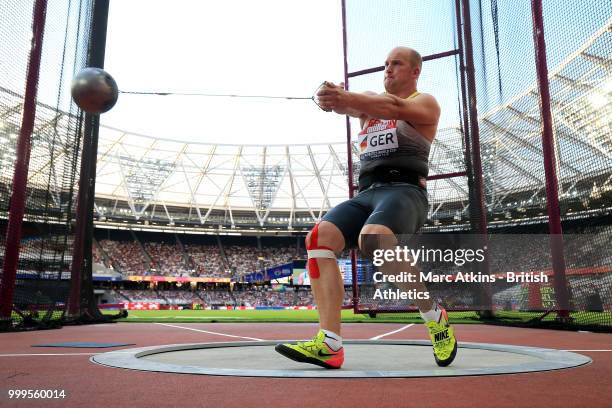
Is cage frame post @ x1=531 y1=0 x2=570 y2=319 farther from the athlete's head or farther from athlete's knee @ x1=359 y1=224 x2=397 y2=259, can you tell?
athlete's knee @ x1=359 y1=224 x2=397 y2=259

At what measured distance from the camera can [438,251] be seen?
415 inches

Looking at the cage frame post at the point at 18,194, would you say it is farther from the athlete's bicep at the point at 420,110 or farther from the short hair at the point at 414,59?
the athlete's bicep at the point at 420,110

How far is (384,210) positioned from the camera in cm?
279

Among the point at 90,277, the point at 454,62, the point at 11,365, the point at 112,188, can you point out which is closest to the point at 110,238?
the point at 112,188

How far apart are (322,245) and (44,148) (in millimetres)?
6181

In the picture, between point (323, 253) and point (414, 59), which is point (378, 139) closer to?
point (414, 59)

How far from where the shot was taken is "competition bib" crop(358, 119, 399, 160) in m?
3.07

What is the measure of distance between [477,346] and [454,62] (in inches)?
265

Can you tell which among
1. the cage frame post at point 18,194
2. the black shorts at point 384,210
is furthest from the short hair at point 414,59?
the cage frame post at point 18,194

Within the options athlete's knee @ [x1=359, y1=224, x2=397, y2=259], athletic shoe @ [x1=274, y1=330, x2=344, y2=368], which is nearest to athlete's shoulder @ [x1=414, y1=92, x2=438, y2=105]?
athlete's knee @ [x1=359, y1=224, x2=397, y2=259]

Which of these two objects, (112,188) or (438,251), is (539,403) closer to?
(438,251)

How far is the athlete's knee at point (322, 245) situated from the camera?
9.52 feet

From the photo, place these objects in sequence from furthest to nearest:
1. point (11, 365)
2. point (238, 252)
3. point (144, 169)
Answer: point (238, 252) < point (144, 169) < point (11, 365)

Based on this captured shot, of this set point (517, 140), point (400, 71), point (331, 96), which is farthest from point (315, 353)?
point (517, 140)
